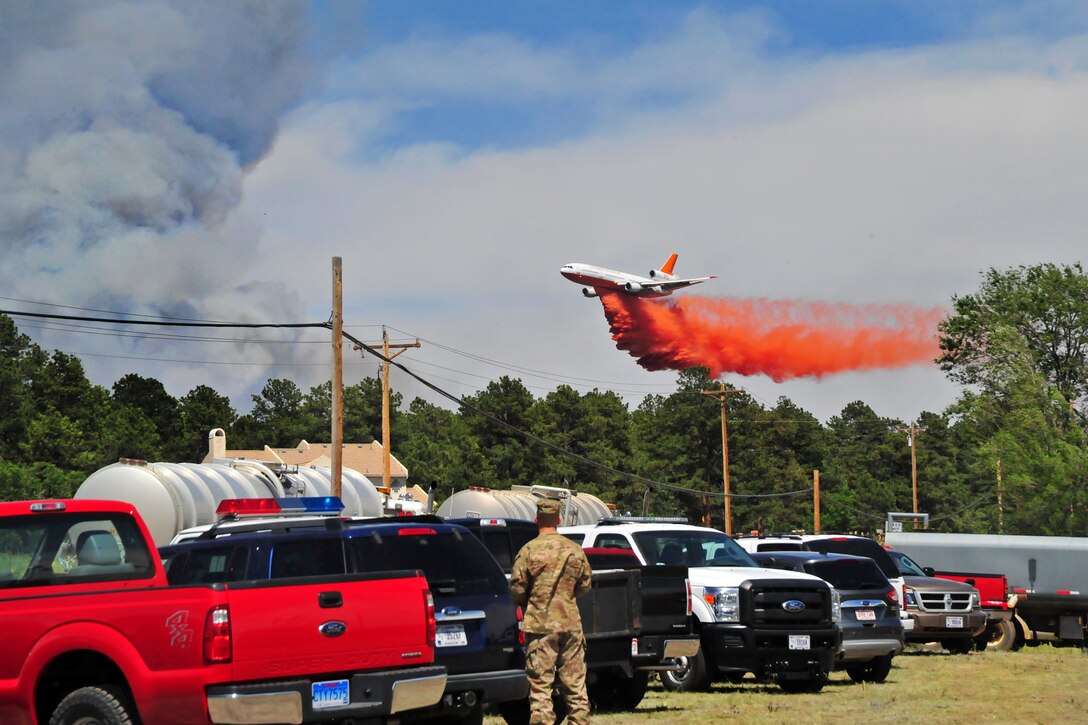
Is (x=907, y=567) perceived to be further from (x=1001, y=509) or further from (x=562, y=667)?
(x=1001, y=509)

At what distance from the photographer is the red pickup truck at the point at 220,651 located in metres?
8.74

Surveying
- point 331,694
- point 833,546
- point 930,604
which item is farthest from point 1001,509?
point 331,694

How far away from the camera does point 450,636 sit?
11.2 meters

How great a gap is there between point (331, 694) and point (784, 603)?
9125mm

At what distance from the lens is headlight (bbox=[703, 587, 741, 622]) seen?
55.7 ft

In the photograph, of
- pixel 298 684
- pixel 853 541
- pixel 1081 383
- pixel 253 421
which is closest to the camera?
pixel 298 684

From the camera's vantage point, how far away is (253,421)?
156375 mm

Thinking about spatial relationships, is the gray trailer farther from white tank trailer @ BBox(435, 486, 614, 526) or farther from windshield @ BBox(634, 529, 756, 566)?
white tank trailer @ BBox(435, 486, 614, 526)

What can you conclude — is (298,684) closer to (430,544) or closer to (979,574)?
(430,544)

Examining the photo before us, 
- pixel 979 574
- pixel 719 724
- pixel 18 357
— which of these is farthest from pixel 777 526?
pixel 719 724

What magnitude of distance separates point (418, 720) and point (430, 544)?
4.68 feet

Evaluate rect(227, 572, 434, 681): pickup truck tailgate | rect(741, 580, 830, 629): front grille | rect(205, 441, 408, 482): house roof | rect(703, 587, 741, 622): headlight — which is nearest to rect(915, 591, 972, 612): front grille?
rect(741, 580, 830, 629): front grille

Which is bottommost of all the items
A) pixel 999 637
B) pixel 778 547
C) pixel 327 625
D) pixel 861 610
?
pixel 999 637

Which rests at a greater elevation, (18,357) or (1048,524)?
(18,357)
